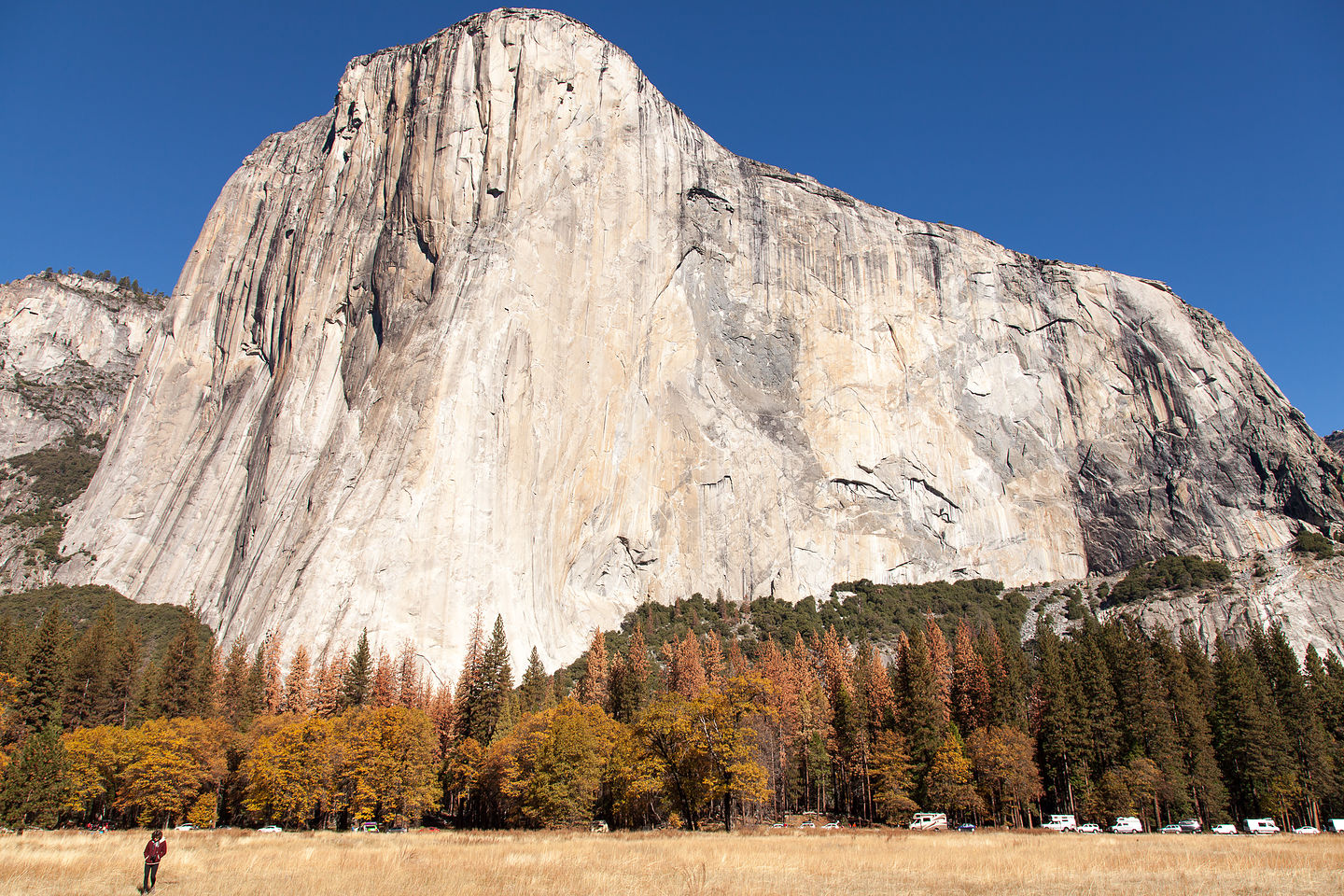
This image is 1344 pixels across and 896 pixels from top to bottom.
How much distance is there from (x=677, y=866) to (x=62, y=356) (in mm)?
166650

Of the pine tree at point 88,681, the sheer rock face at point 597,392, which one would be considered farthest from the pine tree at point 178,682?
the sheer rock face at point 597,392

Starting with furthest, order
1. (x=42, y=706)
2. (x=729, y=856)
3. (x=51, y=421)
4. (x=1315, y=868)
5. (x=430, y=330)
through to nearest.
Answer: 1. (x=51, y=421)
2. (x=430, y=330)
3. (x=42, y=706)
4. (x=729, y=856)
5. (x=1315, y=868)

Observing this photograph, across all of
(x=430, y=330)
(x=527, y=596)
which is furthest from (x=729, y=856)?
(x=430, y=330)

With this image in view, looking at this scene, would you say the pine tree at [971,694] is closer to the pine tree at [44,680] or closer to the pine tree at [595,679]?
the pine tree at [595,679]

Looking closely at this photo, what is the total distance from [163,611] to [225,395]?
2735cm

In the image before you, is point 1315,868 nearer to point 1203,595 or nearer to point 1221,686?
point 1221,686

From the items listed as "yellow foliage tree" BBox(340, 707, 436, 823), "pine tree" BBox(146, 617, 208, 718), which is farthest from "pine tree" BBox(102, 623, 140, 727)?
"yellow foliage tree" BBox(340, 707, 436, 823)

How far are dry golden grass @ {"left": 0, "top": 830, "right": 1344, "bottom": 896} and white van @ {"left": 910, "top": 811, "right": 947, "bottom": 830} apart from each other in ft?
46.8

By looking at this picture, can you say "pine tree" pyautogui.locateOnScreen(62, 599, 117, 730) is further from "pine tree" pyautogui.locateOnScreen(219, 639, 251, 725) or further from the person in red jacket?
the person in red jacket

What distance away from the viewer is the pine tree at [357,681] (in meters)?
55.3

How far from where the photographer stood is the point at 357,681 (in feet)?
183

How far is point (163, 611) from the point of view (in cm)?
8588

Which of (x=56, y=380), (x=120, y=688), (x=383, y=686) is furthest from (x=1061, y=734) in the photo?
(x=56, y=380)

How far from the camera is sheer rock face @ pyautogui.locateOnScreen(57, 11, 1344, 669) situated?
251 feet
